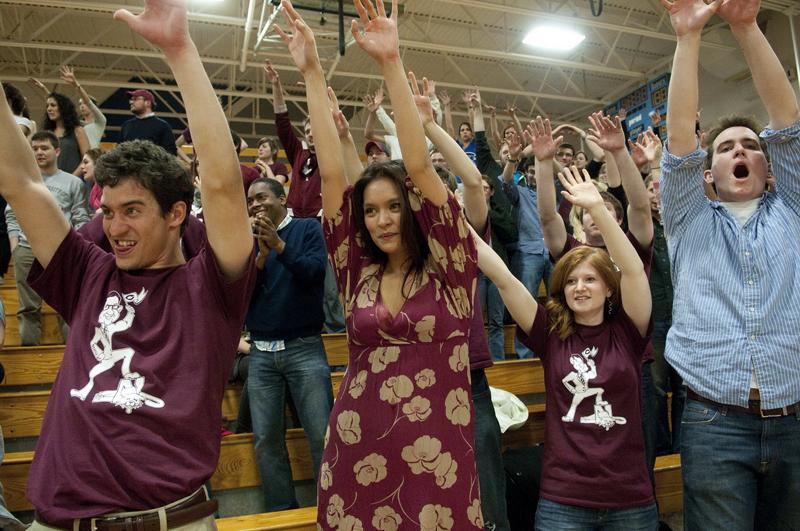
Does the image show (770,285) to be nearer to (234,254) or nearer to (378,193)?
(378,193)

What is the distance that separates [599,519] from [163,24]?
168 centimetres

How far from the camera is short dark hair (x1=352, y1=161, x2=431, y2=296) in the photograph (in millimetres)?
1593

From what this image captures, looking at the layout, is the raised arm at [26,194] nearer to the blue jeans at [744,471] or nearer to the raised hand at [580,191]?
the raised hand at [580,191]

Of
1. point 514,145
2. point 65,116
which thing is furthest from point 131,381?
point 65,116

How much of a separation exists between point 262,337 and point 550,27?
8.04m

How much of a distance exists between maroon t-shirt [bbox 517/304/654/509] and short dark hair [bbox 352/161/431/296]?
63 cm

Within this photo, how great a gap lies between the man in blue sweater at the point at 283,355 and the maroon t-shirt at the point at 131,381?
1.08m

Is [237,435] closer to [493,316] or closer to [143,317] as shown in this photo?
[143,317]

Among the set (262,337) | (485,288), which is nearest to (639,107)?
(485,288)

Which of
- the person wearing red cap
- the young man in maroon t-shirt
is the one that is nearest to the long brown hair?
the young man in maroon t-shirt

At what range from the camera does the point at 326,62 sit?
1032 centimetres

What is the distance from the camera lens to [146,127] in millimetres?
4844

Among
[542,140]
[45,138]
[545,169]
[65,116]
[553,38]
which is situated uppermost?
[553,38]

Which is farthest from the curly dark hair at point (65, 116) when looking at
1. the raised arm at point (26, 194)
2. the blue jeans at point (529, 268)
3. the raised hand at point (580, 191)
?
the raised hand at point (580, 191)
